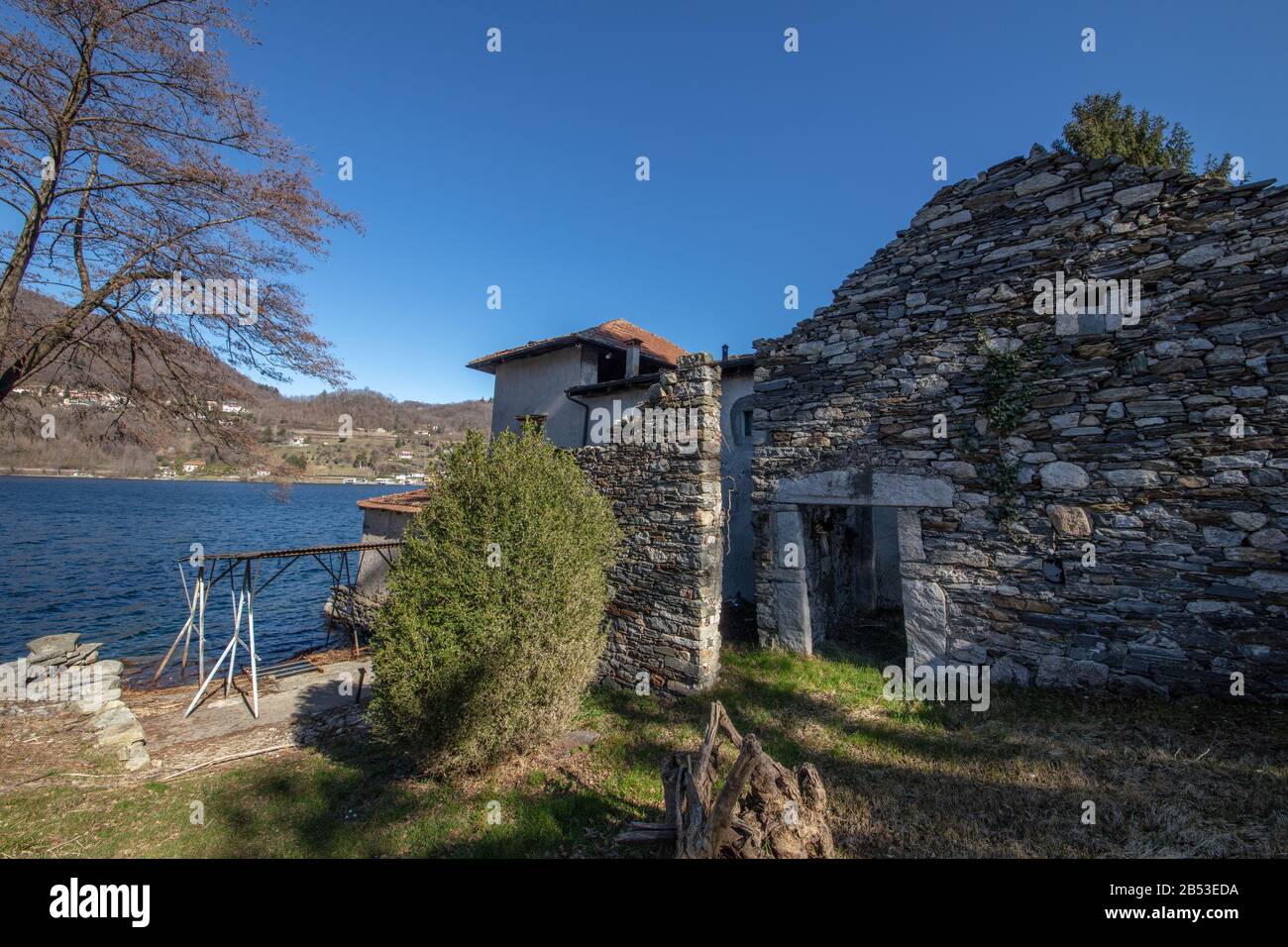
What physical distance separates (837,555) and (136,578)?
3204 centimetres

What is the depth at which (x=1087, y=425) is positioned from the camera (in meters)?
5.73

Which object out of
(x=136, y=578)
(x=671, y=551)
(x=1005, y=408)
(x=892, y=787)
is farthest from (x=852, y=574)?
(x=136, y=578)

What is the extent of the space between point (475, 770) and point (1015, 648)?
6.67 meters

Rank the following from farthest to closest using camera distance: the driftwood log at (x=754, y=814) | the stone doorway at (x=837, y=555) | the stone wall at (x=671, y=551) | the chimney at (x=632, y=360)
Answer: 1. the chimney at (x=632, y=360)
2. the stone wall at (x=671, y=551)
3. the stone doorway at (x=837, y=555)
4. the driftwood log at (x=754, y=814)

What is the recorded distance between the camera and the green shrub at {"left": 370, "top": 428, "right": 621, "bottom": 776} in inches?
192

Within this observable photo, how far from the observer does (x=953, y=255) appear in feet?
22.1

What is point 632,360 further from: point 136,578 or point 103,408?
point 136,578

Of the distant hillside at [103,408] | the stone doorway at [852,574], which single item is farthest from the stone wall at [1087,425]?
the distant hillside at [103,408]

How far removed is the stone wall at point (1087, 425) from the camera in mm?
5012

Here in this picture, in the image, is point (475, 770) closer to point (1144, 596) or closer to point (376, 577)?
point (1144, 596)

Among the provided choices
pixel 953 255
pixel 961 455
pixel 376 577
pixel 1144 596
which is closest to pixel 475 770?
pixel 961 455

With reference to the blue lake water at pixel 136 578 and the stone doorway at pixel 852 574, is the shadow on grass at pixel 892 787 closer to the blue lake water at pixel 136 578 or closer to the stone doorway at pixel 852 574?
the stone doorway at pixel 852 574

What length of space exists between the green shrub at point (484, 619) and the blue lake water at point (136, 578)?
557 cm
